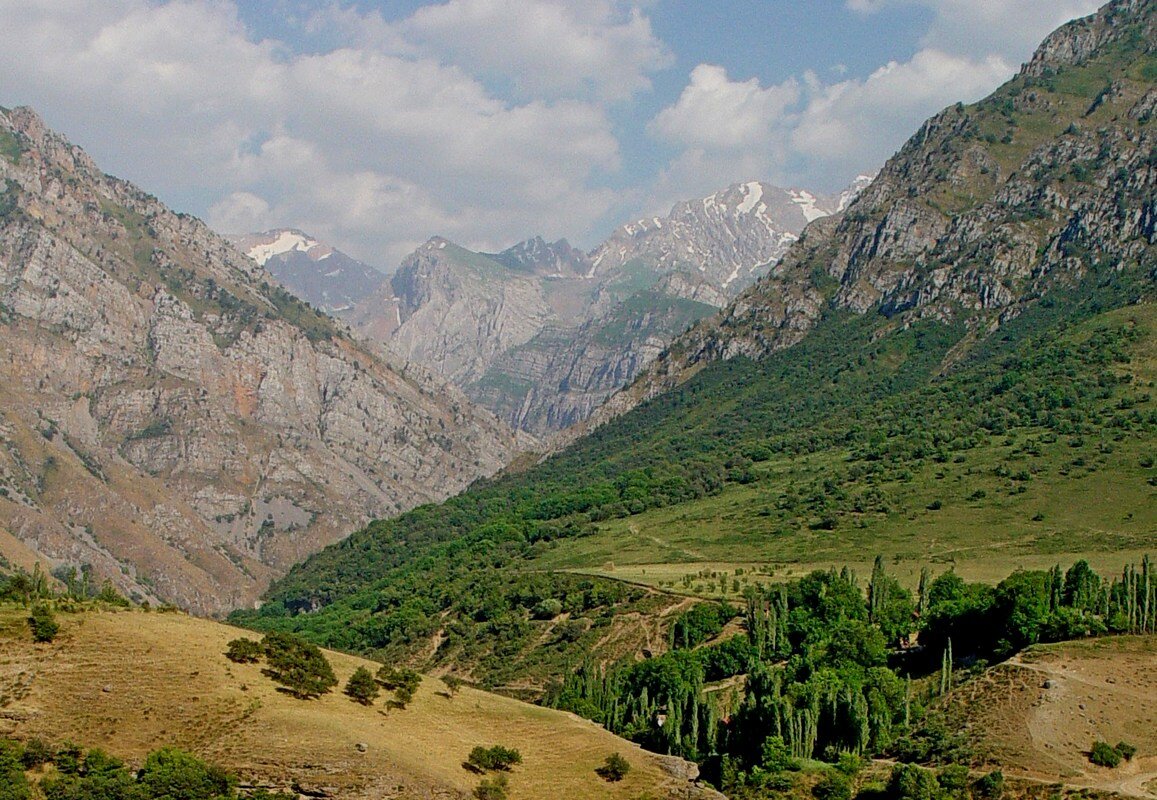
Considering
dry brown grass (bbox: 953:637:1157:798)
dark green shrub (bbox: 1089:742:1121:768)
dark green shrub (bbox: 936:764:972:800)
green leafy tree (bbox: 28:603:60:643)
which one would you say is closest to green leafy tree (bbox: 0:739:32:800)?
green leafy tree (bbox: 28:603:60:643)

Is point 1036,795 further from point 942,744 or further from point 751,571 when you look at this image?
point 751,571

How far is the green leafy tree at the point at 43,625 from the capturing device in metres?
88.9

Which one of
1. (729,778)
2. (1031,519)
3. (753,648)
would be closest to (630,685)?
(753,648)

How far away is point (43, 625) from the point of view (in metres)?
89.2

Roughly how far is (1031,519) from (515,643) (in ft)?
266

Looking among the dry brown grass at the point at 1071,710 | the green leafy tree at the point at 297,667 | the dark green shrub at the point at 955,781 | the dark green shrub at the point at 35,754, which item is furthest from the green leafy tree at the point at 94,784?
the dry brown grass at the point at 1071,710

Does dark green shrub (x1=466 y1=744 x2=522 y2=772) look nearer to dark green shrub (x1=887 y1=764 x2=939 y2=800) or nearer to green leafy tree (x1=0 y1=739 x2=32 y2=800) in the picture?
dark green shrub (x1=887 y1=764 x2=939 y2=800)

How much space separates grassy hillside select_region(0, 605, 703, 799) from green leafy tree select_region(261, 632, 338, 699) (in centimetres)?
127

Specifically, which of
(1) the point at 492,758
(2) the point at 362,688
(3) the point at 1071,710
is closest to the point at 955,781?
(3) the point at 1071,710

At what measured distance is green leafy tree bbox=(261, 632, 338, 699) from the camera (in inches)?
3654

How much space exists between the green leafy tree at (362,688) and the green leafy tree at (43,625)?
22619mm

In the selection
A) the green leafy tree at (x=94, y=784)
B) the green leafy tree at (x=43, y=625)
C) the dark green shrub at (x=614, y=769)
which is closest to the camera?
the green leafy tree at (x=94, y=784)

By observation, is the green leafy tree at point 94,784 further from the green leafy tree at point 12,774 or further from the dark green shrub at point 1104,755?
the dark green shrub at point 1104,755

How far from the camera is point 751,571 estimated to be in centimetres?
17888
